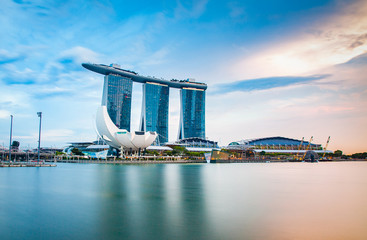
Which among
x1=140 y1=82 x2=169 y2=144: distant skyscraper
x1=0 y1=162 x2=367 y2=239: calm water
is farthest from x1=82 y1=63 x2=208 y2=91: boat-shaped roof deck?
x1=0 y1=162 x2=367 y2=239: calm water

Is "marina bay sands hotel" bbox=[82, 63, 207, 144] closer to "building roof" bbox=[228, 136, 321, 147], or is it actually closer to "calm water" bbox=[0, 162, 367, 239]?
"building roof" bbox=[228, 136, 321, 147]

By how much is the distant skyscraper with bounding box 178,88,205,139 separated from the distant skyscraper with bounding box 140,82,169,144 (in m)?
7.37

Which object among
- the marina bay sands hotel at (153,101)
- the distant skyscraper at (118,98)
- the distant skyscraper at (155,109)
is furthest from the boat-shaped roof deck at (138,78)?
the distant skyscraper at (118,98)

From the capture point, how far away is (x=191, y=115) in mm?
131875

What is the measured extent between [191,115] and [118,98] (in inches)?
1330

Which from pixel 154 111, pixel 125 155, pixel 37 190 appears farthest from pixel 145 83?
pixel 37 190

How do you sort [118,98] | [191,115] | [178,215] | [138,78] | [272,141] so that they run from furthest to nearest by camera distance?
1. [191,115]
2. [272,141]
3. [138,78]
4. [118,98]
5. [178,215]

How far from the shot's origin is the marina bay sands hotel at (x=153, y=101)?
113000 millimetres

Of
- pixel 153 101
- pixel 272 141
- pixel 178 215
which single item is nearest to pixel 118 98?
pixel 153 101

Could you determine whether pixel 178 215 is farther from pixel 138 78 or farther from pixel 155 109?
pixel 138 78

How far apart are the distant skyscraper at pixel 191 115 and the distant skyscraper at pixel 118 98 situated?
24645 millimetres

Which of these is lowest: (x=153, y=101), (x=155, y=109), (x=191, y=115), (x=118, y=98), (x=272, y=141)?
(x=272, y=141)

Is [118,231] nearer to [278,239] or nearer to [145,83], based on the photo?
[278,239]

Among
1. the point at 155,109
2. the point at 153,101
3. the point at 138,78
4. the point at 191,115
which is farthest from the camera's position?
the point at 191,115
